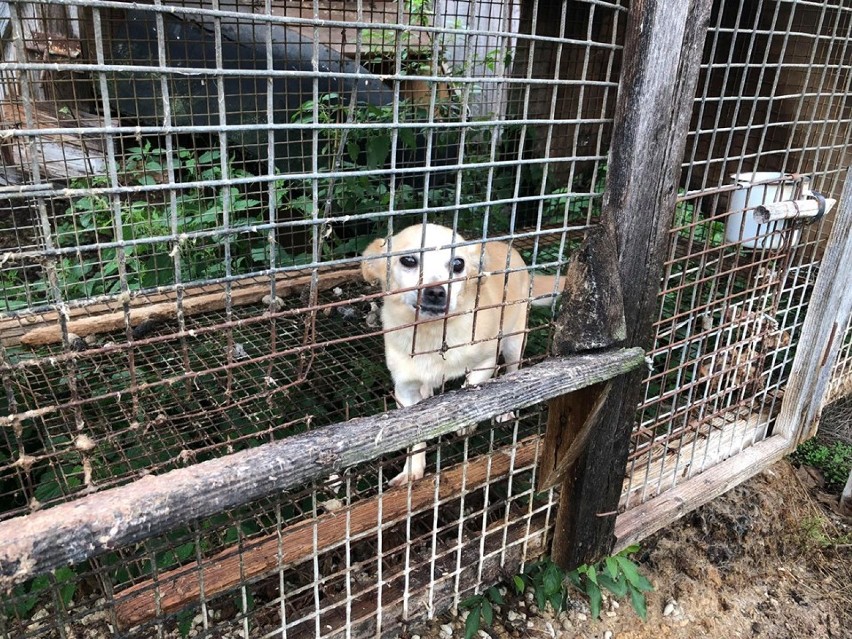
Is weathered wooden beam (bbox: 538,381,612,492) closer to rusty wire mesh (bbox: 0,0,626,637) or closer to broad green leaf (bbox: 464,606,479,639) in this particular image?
rusty wire mesh (bbox: 0,0,626,637)

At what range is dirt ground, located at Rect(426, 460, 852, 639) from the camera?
2.67 m

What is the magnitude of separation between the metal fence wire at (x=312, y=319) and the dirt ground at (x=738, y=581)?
1.55 feet

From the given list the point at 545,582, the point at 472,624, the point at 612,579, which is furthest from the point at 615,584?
the point at 472,624

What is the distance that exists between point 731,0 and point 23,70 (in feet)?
14.3

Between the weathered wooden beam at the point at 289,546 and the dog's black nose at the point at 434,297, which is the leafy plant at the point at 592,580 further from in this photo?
the dog's black nose at the point at 434,297

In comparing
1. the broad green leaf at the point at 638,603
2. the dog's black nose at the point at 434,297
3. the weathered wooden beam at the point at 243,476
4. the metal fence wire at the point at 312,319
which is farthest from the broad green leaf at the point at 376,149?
the broad green leaf at the point at 638,603

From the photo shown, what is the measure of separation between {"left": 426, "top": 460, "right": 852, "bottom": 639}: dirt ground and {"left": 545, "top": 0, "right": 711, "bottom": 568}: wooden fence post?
73cm

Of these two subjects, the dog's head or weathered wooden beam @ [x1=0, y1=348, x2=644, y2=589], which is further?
the dog's head

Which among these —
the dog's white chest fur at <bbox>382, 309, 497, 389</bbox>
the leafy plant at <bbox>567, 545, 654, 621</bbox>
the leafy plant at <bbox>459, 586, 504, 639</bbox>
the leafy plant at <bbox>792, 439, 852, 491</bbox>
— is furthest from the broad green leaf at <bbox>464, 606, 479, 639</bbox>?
the leafy plant at <bbox>792, 439, 852, 491</bbox>

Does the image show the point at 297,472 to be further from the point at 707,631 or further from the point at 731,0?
the point at 731,0

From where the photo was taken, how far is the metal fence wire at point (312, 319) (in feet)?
3.98

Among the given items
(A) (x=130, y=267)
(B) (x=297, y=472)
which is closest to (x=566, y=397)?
(B) (x=297, y=472)

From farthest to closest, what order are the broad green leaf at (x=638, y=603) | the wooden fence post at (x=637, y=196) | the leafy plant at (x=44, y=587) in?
the broad green leaf at (x=638, y=603) < the wooden fence post at (x=637, y=196) < the leafy plant at (x=44, y=587)

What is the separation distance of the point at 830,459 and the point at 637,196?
8.99ft
